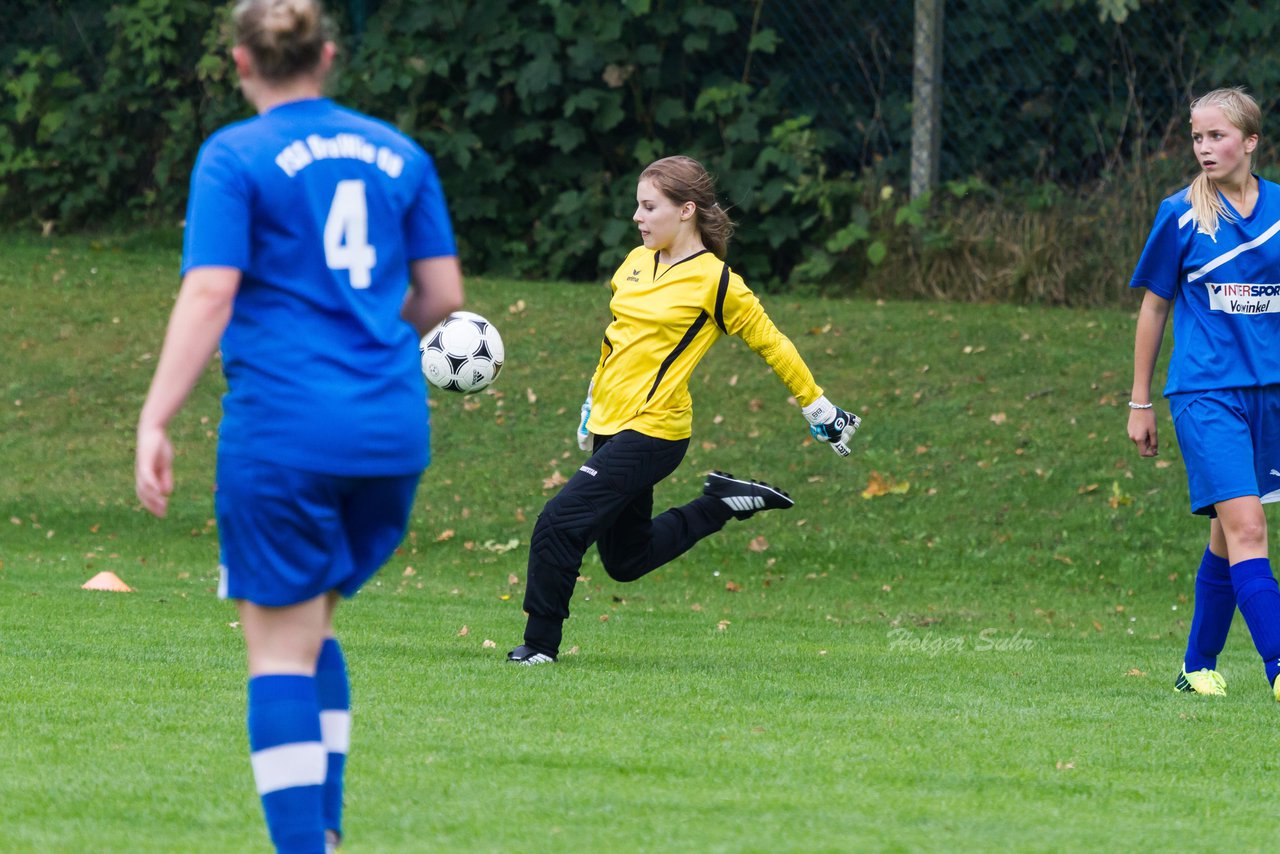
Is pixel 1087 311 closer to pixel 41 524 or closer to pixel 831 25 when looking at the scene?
pixel 831 25

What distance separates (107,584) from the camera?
8.52m

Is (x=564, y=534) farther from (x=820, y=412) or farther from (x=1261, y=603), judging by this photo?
(x=1261, y=603)

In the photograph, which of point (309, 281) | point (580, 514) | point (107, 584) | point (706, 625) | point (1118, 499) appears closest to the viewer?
point (309, 281)

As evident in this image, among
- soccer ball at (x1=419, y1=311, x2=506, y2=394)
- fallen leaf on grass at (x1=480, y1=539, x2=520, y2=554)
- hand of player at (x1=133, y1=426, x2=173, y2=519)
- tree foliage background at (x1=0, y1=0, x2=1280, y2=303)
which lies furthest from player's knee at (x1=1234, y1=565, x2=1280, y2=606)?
tree foliage background at (x1=0, y1=0, x2=1280, y2=303)

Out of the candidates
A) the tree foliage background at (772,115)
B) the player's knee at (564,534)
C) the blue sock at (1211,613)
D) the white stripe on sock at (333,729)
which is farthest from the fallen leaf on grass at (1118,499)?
the white stripe on sock at (333,729)

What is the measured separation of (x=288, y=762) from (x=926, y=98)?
12.6 m

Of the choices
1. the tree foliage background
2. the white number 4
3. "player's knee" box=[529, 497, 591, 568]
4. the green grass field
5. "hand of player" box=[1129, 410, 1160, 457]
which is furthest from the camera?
the tree foliage background

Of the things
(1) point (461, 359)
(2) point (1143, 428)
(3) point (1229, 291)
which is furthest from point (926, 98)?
(3) point (1229, 291)

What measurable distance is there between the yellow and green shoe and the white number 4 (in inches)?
159

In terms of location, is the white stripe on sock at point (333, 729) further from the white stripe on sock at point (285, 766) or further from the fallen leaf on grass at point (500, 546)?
the fallen leaf on grass at point (500, 546)

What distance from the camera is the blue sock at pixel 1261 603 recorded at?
5668mm

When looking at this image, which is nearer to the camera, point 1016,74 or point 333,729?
point 333,729

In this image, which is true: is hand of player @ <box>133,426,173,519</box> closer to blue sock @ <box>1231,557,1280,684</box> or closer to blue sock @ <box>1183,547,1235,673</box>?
blue sock @ <box>1231,557,1280,684</box>

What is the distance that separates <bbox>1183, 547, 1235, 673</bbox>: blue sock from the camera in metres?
6.06
